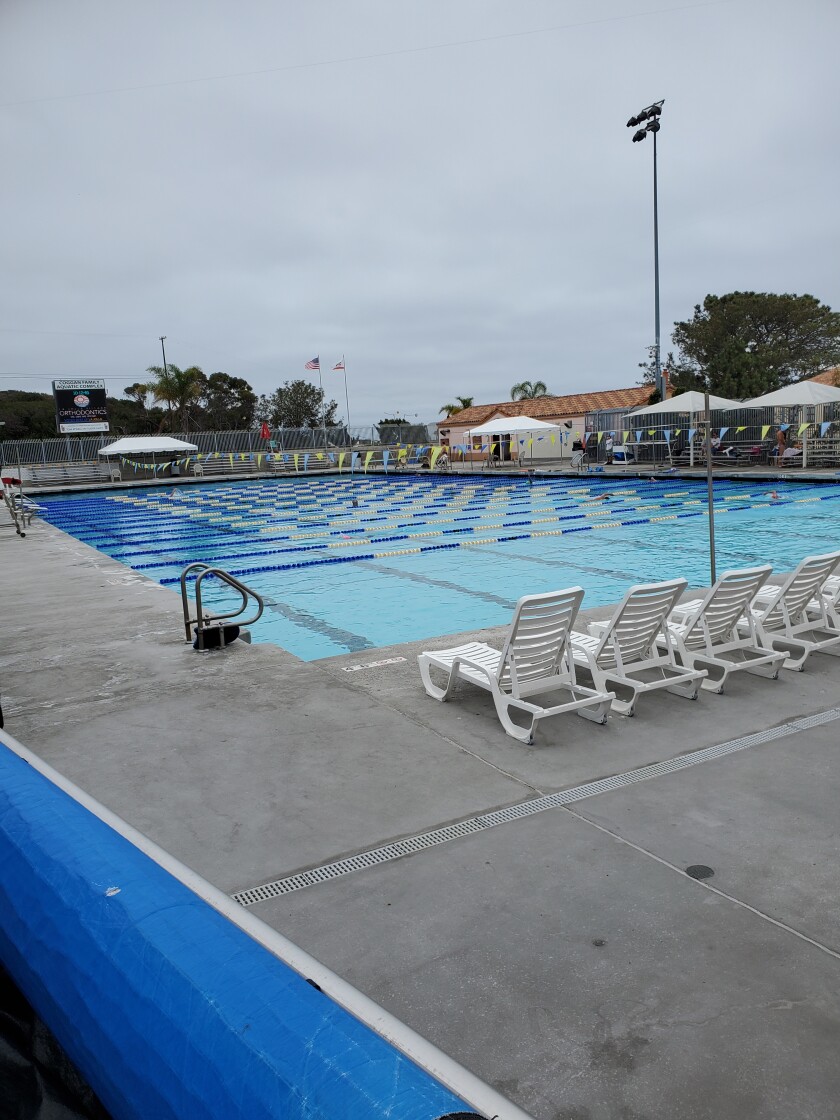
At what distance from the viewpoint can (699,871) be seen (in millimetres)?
3217

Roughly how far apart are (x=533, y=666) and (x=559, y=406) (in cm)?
4701

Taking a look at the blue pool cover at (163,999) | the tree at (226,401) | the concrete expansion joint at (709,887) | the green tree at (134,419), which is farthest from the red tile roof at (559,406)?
the blue pool cover at (163,999)

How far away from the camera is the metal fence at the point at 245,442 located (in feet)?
147

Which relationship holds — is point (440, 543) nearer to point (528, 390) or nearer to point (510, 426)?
point (510, 426)

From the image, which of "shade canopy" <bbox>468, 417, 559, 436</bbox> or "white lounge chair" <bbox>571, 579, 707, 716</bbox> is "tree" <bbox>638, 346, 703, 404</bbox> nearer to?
"shade canopy" <bbox>468, 417, 559, 436</bbox>

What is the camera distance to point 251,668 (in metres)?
6.30

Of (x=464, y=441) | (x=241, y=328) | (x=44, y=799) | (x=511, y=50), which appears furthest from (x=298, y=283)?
(x=44, y=799)

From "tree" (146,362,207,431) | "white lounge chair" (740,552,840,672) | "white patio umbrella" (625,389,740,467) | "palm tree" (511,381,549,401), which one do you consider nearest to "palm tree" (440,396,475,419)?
"palm tree" (511,381,549,401)

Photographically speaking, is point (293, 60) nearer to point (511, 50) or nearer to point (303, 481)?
point (511, 50)

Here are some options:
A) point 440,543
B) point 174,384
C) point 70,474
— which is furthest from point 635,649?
point 174,384

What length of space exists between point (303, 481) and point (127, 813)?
110 ft

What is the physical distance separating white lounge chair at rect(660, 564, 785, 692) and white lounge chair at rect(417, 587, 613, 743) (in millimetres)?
937

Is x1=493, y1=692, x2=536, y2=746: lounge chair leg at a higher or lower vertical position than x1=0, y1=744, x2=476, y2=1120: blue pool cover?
lower

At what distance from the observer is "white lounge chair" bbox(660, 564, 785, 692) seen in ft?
18.3
